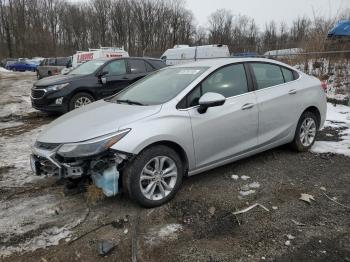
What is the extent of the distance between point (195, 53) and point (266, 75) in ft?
56.4

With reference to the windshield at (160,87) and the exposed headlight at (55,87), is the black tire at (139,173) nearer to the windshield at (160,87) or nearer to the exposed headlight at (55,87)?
the windshield at (160,87)

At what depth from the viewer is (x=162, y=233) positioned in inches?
140

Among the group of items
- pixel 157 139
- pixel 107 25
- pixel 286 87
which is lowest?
pixel 157 139

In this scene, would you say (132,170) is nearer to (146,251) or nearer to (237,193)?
(146,251)

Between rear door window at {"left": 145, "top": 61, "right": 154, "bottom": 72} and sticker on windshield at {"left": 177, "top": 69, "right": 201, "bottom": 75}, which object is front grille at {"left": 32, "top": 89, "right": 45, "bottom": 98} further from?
sticker on windshield at {"left": 177, "top": 69, "right": 201, "bottom": 75}

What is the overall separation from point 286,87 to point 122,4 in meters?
76.6

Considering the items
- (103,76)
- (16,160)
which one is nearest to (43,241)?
(16,160)

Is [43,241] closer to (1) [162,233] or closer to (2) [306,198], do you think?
(1) [162,233]

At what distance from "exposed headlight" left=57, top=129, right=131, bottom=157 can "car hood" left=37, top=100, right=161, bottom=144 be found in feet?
0.20

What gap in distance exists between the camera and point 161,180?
13.4 ft

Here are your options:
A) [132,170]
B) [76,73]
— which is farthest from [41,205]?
[76,73]

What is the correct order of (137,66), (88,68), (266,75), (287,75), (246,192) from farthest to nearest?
(137,66) < (88,68) < (287,75) < (266,75) < (246,192)

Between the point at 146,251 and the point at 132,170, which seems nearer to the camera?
the point at 146,251

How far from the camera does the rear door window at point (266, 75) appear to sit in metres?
5.22
